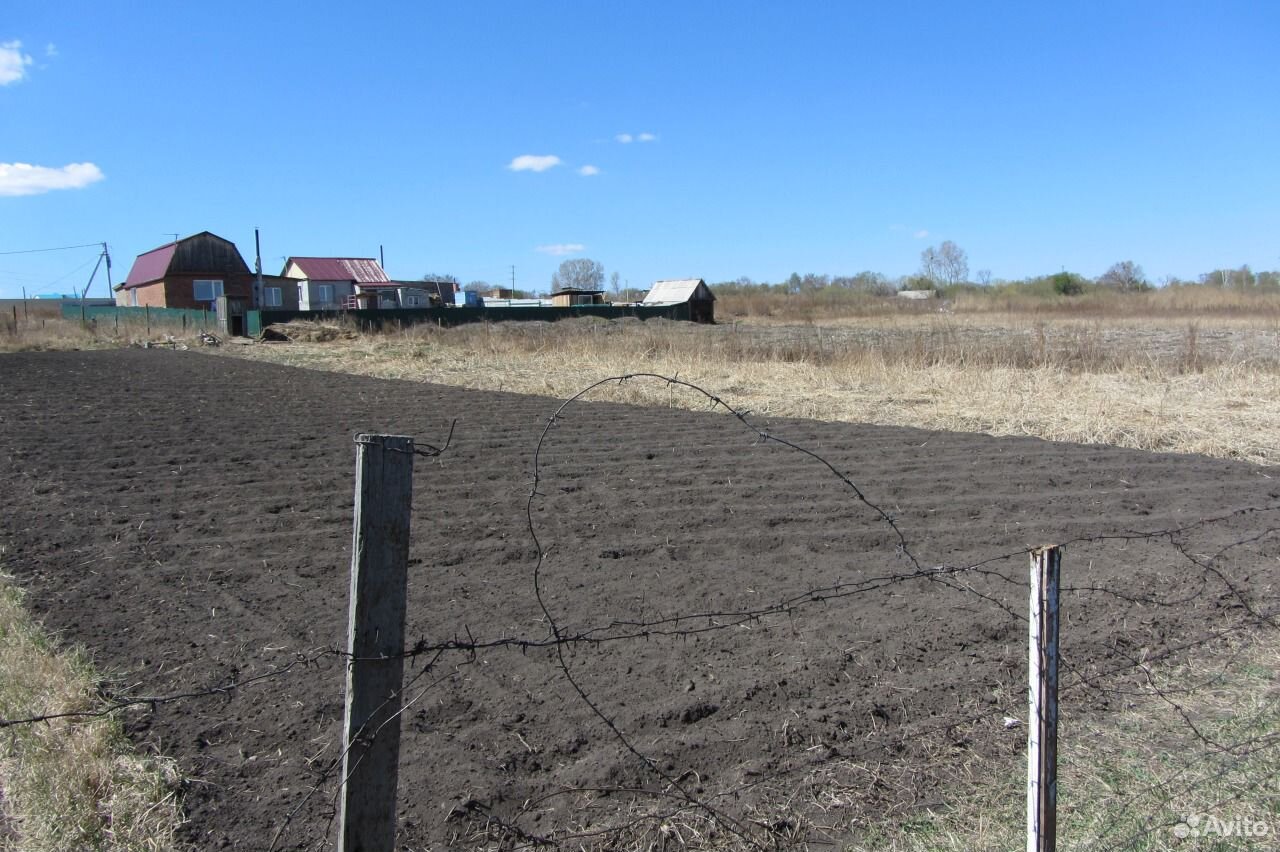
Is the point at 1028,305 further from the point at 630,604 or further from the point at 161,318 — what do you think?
the point at 630,604

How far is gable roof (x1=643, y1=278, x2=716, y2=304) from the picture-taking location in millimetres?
59125

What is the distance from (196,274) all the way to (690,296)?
101 ft

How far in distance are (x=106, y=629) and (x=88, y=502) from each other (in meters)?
3.20

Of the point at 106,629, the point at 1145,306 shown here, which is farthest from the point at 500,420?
the point at 1145,306

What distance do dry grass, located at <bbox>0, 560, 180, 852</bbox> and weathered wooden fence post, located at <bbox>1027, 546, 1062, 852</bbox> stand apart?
258 cm

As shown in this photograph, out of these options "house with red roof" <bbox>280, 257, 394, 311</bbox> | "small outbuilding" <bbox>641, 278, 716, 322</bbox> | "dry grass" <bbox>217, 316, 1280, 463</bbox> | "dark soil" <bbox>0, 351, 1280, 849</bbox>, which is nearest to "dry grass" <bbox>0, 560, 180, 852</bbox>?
"dark soil" <bbox>0, 351, 1280, 849</bbox>

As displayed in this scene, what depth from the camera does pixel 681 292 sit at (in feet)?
197

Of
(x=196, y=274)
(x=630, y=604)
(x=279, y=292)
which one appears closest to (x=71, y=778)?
(x=630, y=604)

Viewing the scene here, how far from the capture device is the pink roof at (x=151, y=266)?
2286 inches

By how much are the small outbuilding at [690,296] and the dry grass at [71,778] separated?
53195 mm

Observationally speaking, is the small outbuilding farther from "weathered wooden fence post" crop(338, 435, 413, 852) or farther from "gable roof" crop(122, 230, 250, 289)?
"weathered wooden fence post" crop(338, 435, 413, 852)

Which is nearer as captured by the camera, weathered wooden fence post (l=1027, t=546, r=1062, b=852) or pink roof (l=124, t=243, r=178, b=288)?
weathered wooden fence post (l=1027, t=546, r=1062, b=852)

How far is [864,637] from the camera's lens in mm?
4680

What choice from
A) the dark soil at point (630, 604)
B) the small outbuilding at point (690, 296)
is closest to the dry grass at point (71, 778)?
the dark soil at point (630, 604)
